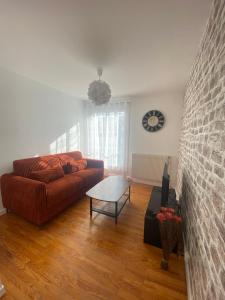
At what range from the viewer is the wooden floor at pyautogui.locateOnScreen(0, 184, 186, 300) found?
1241 mm

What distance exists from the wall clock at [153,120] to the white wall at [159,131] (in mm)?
87

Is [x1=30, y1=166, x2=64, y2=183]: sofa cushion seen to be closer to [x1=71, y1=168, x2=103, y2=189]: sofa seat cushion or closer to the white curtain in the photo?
[x1=71, y1=168, x2=103, y2=189]: sofa seat cushion

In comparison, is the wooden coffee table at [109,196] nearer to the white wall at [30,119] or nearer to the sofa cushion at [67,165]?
the sofa cushion at [67,165]

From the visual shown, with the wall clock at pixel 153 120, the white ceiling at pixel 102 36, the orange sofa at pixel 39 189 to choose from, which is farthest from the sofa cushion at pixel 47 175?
the wall clock at pixel 153 120

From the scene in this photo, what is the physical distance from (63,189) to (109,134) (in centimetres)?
235

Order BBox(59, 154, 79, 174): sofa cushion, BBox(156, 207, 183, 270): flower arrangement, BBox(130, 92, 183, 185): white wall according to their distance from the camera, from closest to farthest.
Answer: BBox(156, 207, 183, 270): flower arrangement → BBox(59, 154, 79, 174): sofa cushion → BBox(130, 92, 183, 185): white wall

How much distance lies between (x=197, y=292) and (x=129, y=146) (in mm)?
3242

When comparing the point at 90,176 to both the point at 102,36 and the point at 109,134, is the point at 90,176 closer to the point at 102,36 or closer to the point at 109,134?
the point at 109,134

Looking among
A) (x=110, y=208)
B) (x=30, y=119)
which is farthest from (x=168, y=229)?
(x=30, y=119)

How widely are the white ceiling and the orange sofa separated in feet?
5.58

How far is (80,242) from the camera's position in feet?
5.84

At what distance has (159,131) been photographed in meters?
3.65

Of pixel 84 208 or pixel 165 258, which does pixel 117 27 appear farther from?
pixel 84 208

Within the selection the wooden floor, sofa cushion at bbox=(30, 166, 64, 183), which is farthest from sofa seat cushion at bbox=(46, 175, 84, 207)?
the wooden floor
